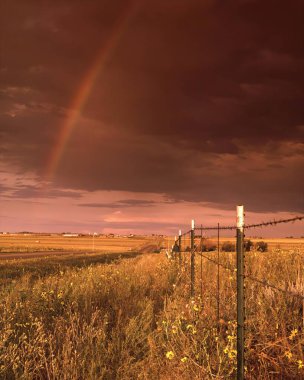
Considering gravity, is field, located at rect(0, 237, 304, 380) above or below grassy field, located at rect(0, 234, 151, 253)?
above

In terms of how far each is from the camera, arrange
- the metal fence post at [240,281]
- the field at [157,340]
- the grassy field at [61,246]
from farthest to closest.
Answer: the grassy field at [61,246], the field at [157,340], the metal fence post at [240,281]

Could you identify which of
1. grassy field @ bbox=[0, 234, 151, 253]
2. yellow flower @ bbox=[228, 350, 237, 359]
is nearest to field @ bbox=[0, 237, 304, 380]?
yellow flower @ bbox=[228, 350, 237, 359]

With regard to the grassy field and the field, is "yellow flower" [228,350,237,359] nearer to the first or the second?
the field

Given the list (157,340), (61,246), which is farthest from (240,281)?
(61,246)

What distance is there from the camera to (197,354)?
5.67 m

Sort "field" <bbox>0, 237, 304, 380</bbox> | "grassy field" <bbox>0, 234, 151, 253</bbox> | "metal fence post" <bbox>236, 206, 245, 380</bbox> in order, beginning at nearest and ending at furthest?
"metal fence post" <bbox>236, 206, 245, 380</bbox> < "field" <bbox>0, 237, 304, 380</bbox> < "grassy field" <bbox>0, 234, 151, 253</bbox>

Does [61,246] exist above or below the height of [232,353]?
below

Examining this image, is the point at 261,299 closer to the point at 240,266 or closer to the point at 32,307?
the point at 240,266

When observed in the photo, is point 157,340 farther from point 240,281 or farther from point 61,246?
point 61,246

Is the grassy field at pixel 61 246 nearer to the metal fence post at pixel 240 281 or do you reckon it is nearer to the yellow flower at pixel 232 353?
the yellow flower at pixel 232 353

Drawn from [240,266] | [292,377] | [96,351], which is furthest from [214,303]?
[240,266]

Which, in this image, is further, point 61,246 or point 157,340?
point 61,246

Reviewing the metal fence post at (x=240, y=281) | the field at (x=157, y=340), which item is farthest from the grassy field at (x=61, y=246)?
the metal fence post at (x=240, y=281)

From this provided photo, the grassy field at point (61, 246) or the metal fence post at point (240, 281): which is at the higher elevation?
the metal fence post at point (240, 281)
